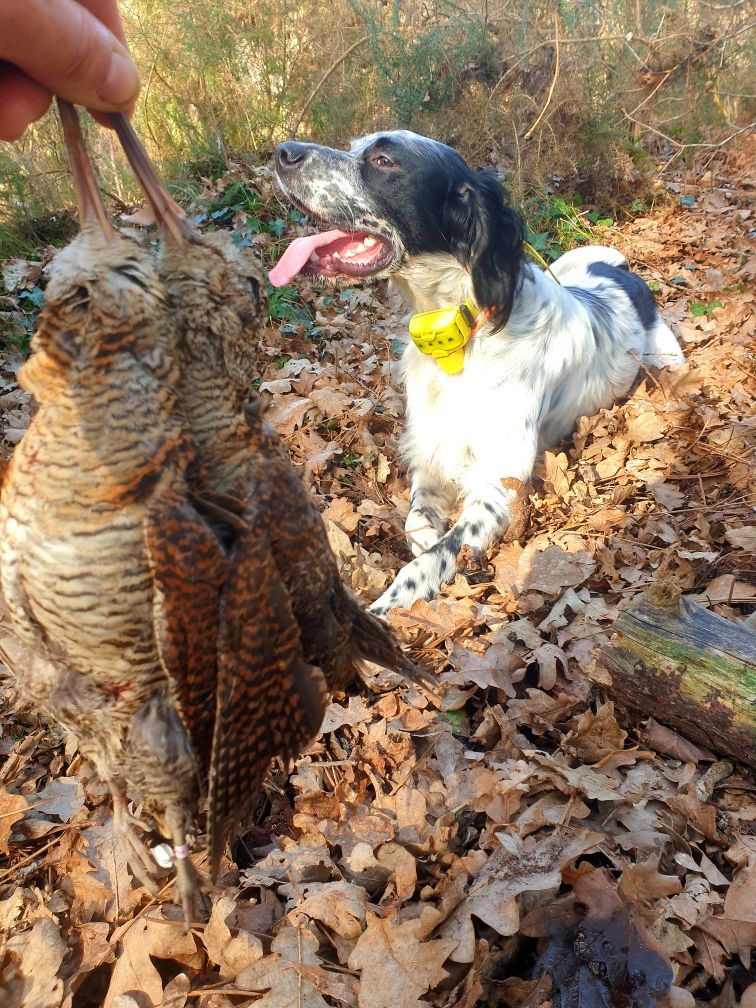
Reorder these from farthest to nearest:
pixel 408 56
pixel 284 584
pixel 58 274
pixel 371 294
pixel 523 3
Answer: pixel 523 3
pixel 408 56
pixel 371 294
pixel 284 584
pixel 58 274

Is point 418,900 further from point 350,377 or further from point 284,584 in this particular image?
point 350,377

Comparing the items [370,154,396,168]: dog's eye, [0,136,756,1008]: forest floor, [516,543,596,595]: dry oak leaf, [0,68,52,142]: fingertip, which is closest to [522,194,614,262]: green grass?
[370,154,396,168]: dog's eye

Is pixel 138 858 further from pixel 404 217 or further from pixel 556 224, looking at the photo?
pixel 556 224

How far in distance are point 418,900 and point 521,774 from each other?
1.65 ft

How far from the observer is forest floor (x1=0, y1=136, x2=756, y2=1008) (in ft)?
5.93

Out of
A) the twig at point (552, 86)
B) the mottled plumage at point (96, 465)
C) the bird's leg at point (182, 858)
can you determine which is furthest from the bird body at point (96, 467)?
the twig at point (552, 86)

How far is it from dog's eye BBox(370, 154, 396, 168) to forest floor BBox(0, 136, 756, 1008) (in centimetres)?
197

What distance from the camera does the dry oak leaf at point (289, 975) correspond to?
5.84 feet

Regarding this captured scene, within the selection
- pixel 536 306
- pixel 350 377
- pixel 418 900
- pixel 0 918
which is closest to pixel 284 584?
pixel 418 900

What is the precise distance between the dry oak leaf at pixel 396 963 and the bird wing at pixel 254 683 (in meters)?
0.62

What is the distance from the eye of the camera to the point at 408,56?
7867 millimetres

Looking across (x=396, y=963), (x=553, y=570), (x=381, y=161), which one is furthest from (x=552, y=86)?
(x=396, y=963)

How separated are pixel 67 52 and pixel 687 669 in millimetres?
2344

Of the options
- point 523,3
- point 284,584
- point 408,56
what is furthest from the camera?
point 523,3
